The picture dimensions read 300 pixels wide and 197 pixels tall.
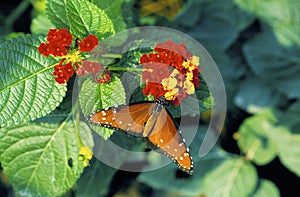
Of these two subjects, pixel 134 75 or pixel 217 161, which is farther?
pixel 217 161

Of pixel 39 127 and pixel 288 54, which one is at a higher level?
pixel 39 127

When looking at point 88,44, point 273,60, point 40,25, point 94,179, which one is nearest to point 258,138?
point 273,60

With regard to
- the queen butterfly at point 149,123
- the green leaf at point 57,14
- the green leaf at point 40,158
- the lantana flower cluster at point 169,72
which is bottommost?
the green leaf at point 40,158

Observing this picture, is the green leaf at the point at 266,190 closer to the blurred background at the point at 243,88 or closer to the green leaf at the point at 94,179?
the blurred background at the point at 243,88

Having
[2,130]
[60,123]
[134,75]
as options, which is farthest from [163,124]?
[2,130]

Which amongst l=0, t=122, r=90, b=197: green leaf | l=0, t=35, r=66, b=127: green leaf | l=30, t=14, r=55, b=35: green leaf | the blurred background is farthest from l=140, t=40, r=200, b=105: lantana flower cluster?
the blurred background

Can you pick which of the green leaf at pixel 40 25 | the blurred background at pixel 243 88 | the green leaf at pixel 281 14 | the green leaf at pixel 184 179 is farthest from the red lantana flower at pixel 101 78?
the green leaf at pixel 281 14

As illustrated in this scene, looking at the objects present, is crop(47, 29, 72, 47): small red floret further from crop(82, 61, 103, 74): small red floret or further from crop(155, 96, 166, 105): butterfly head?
crop(155, 96, 166, 105): butterfly head

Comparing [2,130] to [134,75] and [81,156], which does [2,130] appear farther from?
[134,75]
